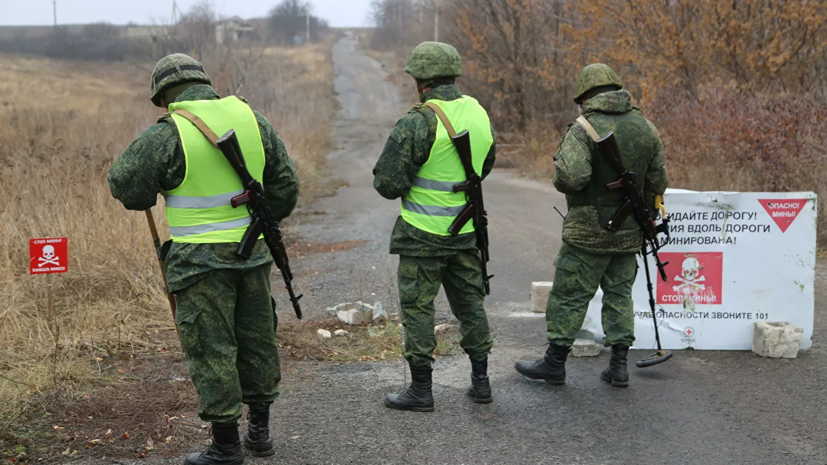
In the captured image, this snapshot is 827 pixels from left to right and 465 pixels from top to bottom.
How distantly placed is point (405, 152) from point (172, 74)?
4.26 ft

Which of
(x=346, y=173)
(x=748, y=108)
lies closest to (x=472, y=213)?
(x=748, y=108)

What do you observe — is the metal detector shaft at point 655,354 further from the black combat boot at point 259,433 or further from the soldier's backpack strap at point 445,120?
the black combat boot at point 259,433

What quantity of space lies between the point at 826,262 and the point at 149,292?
6788mm

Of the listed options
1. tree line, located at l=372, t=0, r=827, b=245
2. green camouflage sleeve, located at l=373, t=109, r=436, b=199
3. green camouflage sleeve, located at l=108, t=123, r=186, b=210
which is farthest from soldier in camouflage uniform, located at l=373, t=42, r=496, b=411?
tree line, located at l=372, t=0, r=827, b=245

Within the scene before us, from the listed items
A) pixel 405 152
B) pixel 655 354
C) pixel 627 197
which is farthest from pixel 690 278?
pixel 405 152

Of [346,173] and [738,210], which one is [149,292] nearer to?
[738,210]

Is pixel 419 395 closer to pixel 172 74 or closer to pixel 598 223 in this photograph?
pixel 598 223

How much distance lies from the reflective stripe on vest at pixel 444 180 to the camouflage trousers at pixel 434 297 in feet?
0.68

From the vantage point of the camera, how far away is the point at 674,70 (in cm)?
1453

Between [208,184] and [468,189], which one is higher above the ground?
[208,184]

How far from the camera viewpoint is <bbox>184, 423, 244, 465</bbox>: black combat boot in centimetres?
366

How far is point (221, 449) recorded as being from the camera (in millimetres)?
3678

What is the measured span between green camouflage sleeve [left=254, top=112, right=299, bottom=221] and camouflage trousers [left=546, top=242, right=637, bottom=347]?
181 centimetres

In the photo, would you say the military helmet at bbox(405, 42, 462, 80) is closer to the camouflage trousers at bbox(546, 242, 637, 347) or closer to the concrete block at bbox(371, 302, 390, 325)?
the camouflage trousers at bbox(546, 242, 637, 347)
